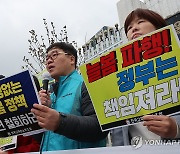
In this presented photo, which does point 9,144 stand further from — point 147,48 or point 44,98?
point 147,48

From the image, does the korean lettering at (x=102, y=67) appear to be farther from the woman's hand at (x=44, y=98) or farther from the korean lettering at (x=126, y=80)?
the woman's hand at (x=44, y=98)

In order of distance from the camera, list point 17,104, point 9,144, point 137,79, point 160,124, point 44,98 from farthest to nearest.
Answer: point 9,144 → point 44,98 → point 17,104 → point 137,79 → point 160,124

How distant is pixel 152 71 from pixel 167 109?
0.49 feet

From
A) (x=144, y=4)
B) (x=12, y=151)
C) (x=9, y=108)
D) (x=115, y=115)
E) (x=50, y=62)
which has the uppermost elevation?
(x=144, y=4)

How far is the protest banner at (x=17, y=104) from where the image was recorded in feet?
4.16

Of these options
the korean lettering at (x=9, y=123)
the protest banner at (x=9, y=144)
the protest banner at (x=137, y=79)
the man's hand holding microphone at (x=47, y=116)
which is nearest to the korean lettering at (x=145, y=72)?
the protest banner at (x=137, y=79)

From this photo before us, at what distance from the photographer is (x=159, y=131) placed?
0.94 m

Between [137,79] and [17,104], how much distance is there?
0.61 metres

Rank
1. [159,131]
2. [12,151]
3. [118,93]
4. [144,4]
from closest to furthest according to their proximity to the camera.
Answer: [159,131] < [118,93] < [12,151] < [144,4]

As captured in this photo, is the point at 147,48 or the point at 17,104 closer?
the point at 147,48

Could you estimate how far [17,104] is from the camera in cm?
132

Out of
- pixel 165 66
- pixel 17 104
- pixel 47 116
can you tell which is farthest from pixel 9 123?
pixel 165 66

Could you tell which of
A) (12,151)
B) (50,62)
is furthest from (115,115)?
(12,151)

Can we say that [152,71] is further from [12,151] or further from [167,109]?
[12,151]
